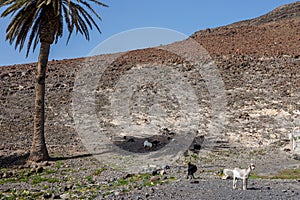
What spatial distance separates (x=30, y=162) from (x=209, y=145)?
8.13 meters

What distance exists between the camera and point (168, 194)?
9.56 metres

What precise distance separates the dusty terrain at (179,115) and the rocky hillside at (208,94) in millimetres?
66

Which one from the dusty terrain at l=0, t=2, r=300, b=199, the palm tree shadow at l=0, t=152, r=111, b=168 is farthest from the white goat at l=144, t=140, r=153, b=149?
the palm tree shadow at l=0, t=152, r=111, b=168

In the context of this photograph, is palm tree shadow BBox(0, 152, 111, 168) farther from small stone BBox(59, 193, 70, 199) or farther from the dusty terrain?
small stone BBox(59, 193, 70, 199)

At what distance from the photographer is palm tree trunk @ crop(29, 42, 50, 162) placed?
16.5 metres

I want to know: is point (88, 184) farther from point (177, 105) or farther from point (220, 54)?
point (220, 54)

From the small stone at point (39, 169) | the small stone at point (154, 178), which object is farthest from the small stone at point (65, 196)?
the small stone at point (39, 169)

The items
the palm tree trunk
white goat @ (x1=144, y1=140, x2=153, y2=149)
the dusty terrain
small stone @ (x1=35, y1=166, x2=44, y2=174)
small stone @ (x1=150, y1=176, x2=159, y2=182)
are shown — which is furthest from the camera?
white goat @ (x1=144, y1=140, x2=153, y2=149)

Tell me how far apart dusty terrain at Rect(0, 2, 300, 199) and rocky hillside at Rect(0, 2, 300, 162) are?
66mm

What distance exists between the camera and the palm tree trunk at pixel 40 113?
16.5 m

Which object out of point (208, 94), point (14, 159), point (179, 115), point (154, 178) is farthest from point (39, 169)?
point (208, 94)

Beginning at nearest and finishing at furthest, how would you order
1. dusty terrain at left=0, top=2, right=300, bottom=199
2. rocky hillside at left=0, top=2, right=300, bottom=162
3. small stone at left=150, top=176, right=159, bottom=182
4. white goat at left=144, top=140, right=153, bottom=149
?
dusty terrain at left=0, top=2, right=300, bottom=199
small stone at left=150, top=176, right=159, bottom=182
white goat at left=144, top=140, right=153, bottom=149
rocky hillside at left=0, top=2, right=300, bottom=162

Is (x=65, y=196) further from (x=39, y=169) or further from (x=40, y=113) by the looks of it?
(x=40, y=113)

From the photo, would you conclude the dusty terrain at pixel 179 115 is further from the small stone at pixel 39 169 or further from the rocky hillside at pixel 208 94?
the small stone at pixel 39 169
